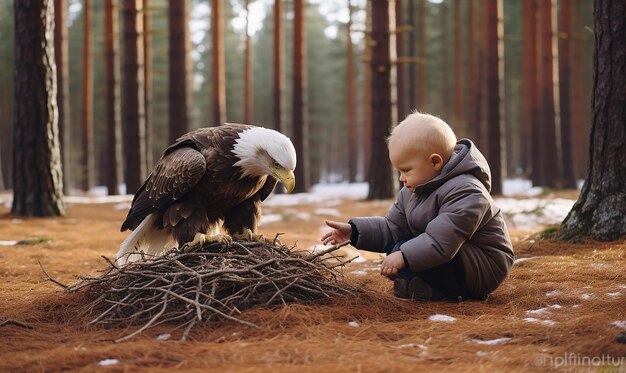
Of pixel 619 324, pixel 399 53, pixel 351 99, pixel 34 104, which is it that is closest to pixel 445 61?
pixel 351 99

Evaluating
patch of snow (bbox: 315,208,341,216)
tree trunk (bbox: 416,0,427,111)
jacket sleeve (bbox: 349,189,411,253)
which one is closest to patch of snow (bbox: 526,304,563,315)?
jacket sleeve (bbox: 349,189,411,253)

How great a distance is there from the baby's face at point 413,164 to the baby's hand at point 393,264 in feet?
1.43

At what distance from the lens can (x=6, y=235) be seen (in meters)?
7.37

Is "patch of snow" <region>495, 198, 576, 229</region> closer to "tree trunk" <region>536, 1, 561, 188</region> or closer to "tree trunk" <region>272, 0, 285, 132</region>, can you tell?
"tree trunk" <region>536, 1, 561, 188</region>

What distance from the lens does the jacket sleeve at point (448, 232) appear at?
11.0 feet

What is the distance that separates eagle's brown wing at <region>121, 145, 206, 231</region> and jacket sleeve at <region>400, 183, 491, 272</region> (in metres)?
1.47

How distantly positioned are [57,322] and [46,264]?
2.16 m

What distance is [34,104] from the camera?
901 cm

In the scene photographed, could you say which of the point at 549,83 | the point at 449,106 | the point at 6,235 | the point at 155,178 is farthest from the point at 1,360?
the point at 449,106

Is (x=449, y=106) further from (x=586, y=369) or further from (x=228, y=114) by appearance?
(x=586, y=369)

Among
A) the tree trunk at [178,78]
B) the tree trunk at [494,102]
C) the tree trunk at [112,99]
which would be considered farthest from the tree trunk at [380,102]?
the tree trunk at [112,99]

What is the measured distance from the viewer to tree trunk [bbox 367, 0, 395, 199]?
1280 cm

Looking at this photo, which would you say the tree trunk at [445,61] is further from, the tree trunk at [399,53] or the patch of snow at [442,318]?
the patch of snow at [442,318]

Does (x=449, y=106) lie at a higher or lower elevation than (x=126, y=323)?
higher
